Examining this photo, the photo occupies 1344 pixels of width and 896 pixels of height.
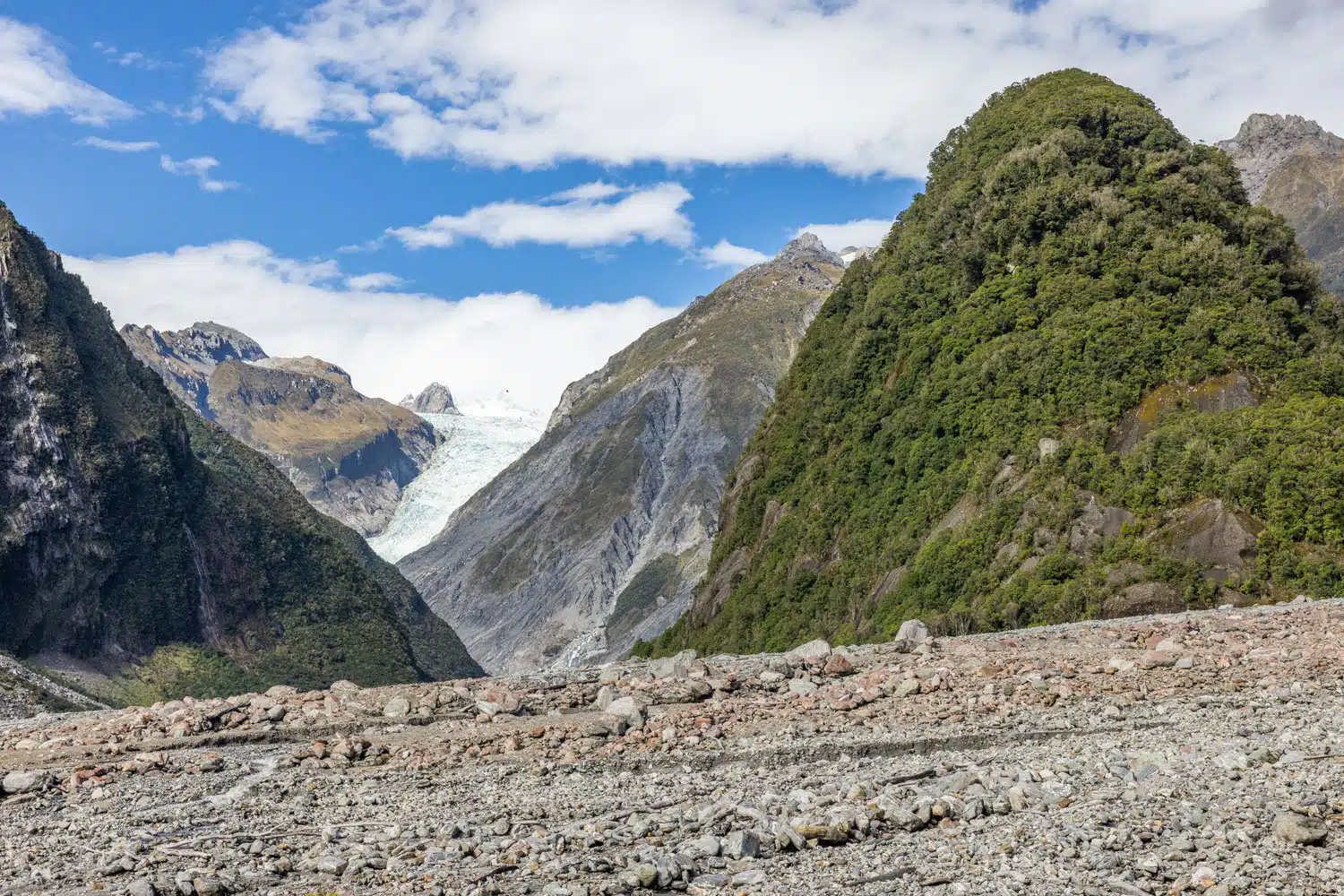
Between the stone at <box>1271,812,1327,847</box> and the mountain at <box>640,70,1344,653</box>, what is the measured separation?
23819 mm

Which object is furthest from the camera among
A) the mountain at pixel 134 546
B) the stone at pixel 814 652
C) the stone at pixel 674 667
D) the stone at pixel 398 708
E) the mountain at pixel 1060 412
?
the mountain at pixel 134 546

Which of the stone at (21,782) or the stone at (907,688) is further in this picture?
the stone at (907,688)

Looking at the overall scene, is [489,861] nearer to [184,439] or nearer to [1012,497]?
[1012,497]

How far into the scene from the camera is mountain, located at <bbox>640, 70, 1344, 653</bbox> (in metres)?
35.2

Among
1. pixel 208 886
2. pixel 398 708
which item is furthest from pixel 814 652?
pixel 208 886

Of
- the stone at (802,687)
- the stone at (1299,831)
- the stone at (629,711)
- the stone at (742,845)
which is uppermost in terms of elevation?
the stone at (802,687)

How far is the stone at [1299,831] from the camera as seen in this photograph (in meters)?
10.8

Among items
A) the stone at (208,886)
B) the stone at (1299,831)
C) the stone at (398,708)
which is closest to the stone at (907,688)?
the stone at (398,708)

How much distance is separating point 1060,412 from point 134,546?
400 ft

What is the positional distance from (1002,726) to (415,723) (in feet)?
32.5

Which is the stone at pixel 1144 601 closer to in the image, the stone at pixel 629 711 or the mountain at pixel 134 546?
the stone at pixel 629 711

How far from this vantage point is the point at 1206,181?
169 ft

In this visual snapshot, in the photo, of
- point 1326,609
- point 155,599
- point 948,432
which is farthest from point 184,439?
point 1326,609

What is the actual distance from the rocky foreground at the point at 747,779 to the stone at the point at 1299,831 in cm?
3
